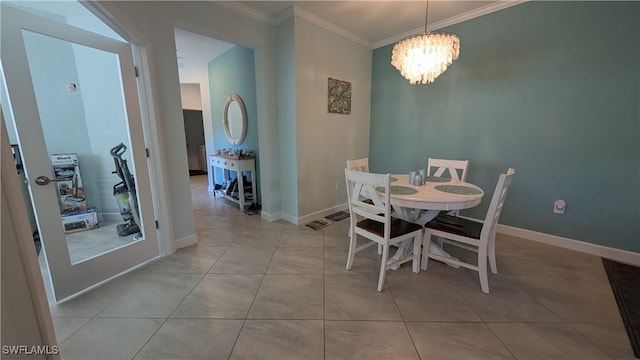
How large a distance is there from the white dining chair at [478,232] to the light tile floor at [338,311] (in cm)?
12

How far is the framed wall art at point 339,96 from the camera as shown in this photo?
131 inches

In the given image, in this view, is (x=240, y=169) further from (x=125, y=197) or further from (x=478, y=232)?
(x=478, y=232)

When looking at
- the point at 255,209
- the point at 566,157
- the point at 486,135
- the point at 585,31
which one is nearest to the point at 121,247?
the point at 255,209

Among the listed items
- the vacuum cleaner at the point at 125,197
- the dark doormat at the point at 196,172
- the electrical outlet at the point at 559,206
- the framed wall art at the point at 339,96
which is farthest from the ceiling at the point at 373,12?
the dark doormat at the point at 196,172

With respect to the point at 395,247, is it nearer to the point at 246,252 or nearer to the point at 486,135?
the point at 246,252

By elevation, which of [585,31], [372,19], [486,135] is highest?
[372,19]

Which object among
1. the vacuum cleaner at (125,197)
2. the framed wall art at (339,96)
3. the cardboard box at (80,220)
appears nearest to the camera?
the cardboard box at (80,220)

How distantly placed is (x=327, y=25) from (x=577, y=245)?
3814 millimetres

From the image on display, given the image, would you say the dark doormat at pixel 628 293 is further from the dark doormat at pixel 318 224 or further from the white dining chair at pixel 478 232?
the dark doormat at pixel 318 224

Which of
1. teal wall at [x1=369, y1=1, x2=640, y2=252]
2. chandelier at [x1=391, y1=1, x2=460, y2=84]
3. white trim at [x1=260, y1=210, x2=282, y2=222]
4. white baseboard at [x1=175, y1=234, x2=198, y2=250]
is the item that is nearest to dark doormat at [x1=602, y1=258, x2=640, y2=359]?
teal wall at [x1=369, y1=1, x2=640, y2=252]

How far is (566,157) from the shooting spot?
8.03 feet

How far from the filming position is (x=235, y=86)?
4.12 meters

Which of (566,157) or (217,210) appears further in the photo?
(217,210)

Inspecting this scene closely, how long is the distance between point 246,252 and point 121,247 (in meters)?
1.07
